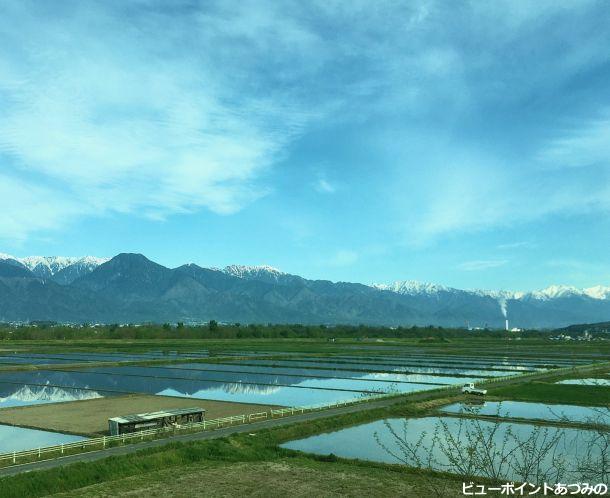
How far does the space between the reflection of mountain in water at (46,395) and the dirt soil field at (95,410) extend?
A: 301 cm

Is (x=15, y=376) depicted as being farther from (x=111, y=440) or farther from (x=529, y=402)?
(x=529, y=402)

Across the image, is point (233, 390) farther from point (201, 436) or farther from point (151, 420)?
point (201, 436)

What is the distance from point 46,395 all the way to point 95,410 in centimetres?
1214

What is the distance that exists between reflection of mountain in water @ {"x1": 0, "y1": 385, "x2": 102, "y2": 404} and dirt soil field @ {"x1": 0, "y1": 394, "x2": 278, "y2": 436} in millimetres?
3010

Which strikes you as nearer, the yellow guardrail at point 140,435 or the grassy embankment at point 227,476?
the grassy embankment at point 227,476

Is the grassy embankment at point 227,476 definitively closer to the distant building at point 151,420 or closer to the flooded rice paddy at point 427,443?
the flooded rice paddy at point 427,443

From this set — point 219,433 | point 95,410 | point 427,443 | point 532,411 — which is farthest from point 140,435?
point 532,411

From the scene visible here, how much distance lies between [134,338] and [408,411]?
138256 millimetres

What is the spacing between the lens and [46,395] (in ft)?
163

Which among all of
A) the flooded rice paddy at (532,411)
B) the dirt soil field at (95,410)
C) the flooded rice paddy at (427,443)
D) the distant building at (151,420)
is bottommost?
the flooded rice paddy at (532,411)

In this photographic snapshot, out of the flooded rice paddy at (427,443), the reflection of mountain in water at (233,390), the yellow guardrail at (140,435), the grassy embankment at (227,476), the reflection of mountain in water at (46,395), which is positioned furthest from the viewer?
the reflection of mountain in water at (233,390)

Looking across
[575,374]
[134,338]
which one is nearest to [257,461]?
[575,374]

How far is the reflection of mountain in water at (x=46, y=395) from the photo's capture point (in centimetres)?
4691

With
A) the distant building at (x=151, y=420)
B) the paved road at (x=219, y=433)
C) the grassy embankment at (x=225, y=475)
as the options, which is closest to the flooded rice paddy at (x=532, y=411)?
the paved road at (x=219, y=433)
